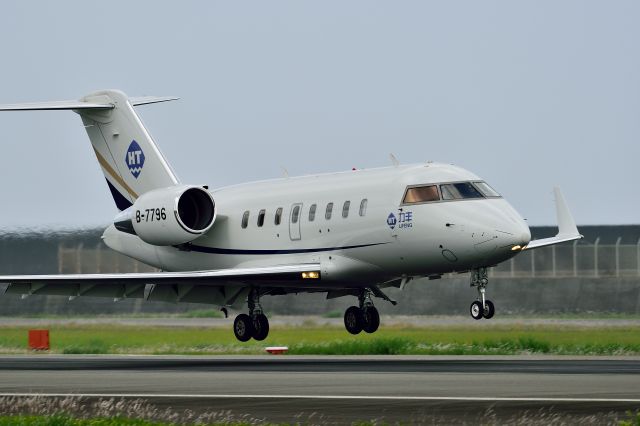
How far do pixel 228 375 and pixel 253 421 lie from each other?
8.33 metres

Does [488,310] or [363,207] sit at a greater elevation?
[363,207]

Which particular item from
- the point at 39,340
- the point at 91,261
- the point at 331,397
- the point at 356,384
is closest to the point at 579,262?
the point at 91,261

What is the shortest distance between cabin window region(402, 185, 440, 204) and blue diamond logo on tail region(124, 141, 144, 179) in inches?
381

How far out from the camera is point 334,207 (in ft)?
107

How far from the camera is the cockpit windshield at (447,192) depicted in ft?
101

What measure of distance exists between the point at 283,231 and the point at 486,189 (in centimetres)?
570

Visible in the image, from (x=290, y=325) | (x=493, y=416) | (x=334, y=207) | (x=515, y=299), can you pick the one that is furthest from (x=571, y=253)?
(x=493, y=416)

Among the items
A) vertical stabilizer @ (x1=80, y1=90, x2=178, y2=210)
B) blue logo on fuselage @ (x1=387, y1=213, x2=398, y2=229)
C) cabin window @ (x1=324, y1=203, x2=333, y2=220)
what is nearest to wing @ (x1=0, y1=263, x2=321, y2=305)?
cabin window @ (x1=324, y1=203, x2=333, y2=220)

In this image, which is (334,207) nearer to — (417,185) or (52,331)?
(417,185)

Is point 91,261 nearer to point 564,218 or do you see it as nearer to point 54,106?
point 54,106

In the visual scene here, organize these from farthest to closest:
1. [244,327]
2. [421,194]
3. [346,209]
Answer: [244,327]
[346,209]
[421,194]

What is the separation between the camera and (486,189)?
30969 mm

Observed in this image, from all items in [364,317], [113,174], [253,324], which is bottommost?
[253,324]

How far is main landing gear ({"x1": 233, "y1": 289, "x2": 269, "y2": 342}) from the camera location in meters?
34.8
